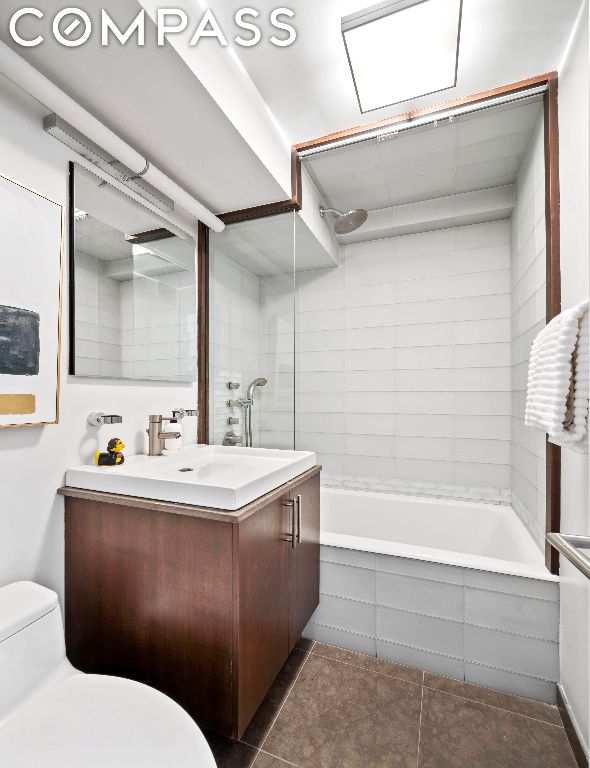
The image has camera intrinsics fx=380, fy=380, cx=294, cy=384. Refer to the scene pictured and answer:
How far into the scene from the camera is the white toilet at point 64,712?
764mm

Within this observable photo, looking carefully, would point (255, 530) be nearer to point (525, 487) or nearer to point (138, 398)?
point (138, 398)

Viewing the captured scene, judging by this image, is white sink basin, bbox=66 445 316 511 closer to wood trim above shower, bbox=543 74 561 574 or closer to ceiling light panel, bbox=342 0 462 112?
wood trim above shower, bbox=543 74 561 574

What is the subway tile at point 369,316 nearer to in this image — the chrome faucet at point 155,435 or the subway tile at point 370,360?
the subway tile at point 370,360

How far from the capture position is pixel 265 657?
4.10 ft

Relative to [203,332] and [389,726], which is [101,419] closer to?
[203,332]

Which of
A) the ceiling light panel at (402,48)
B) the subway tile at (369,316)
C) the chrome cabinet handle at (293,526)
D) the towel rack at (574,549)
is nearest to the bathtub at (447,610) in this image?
the chrome cabinet handle at (293,526)

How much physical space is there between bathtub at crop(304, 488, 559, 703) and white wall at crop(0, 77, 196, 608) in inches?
43.0

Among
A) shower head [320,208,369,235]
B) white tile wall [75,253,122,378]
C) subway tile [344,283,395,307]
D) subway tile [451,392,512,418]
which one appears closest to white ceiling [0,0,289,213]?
white tile wall [75,253,122,378]

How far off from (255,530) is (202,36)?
161 centimetres

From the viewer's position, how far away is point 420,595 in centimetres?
160

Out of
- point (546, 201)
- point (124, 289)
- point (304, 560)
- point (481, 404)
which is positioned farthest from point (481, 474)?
point (124, 289)

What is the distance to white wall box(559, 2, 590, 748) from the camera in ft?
4.03

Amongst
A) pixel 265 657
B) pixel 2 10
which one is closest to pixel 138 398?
pixel 265 657

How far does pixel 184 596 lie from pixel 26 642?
387 millimetres
